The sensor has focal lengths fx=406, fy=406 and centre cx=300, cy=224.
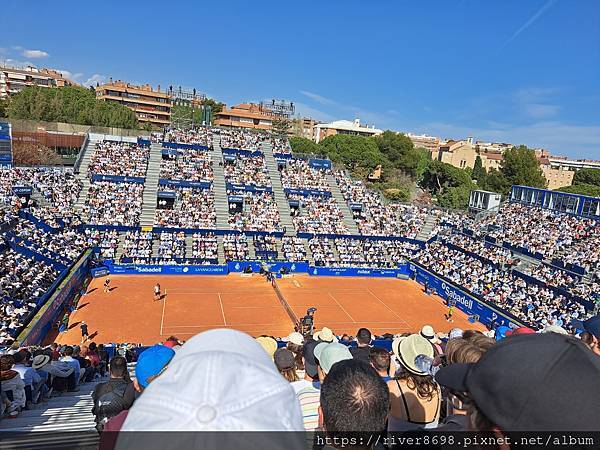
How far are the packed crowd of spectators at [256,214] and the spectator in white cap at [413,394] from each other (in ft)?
112

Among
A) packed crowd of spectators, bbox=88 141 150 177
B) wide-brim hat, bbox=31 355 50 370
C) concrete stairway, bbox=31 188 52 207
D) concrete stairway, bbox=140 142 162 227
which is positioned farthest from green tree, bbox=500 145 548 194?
wide-brim hat, bbox=31 355 50 370

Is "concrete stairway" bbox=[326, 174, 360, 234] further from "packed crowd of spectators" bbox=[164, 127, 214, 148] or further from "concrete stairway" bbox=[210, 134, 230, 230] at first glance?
"packed crowd of spectators" bbox=[164, 127, 214, 148]

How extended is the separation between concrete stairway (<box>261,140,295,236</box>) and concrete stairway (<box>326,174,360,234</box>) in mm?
5859

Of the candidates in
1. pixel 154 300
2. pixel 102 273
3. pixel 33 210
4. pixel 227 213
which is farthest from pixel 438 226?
pixel 33 210

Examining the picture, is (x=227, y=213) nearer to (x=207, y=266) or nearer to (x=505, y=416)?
(x=207, y=266)

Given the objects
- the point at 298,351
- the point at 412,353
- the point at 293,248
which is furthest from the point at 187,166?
the point at 412,353

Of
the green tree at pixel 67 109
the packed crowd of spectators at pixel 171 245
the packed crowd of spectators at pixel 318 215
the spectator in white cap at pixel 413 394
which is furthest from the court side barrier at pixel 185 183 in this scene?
the spectator in white cap at pixel 413 394

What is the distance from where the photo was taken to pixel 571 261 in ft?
98.5

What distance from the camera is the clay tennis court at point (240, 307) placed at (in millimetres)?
22766

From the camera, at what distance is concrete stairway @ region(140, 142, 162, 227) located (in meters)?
36.5

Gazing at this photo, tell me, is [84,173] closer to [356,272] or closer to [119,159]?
[119,159]

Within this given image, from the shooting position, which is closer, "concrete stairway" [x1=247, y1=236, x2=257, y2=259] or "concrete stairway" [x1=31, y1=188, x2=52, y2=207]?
"concrete stairway" [x1=31, y1=188, x2=52, y2=207]

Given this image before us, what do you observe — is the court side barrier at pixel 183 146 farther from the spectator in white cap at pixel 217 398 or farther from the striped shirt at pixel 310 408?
the spectator in white cap at pixel 217 398

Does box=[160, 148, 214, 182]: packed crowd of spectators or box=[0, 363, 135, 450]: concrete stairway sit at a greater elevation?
box=[160, 148, 214, 182]: packed crowd of spectators
